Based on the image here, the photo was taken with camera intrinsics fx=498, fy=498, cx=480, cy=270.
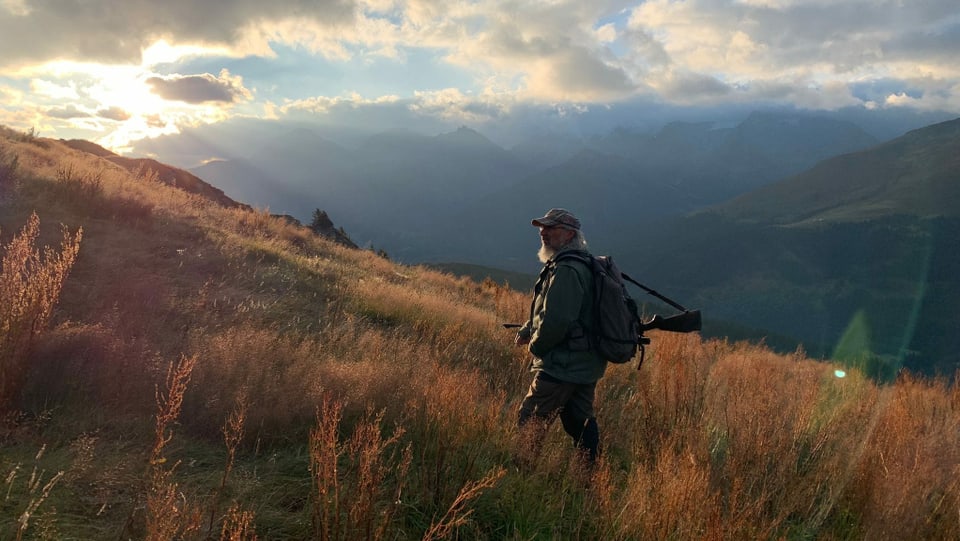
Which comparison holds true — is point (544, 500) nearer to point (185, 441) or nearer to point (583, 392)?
point (583, 392)

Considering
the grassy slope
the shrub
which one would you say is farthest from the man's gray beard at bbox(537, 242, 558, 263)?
the shrub

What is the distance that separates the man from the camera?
372 cm

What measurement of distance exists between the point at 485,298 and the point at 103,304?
36.2 feet

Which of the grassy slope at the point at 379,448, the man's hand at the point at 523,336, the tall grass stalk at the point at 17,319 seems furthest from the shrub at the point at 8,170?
the man's hand at the point at 523,336

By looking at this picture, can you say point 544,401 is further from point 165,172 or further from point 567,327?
point 165,172

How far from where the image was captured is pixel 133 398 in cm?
340

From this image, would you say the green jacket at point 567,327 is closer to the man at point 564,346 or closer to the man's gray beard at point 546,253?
the man at point 564,346

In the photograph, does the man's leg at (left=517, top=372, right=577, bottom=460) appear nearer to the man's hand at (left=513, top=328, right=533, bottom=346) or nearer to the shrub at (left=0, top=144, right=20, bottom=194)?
the man's hand at (left=513, top=328, right=533, bottom=346)

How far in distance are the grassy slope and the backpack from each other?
0.73 metres

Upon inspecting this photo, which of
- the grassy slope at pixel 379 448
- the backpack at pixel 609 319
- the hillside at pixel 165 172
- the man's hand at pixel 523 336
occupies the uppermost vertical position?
the hillside at pixel 165 172

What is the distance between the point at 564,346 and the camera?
3.89m

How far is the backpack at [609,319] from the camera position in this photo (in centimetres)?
378

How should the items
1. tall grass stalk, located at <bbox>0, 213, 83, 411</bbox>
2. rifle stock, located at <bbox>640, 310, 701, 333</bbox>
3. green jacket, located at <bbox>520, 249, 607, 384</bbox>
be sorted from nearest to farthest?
tall grass stalk, located at <bbox>0, 213, 83, 411</bbox>, green jacket, located at <bbox>520, 249, 607, 384</bbox>, rifle stock, located at <bbox>640, 310, 701, 333</bbox>

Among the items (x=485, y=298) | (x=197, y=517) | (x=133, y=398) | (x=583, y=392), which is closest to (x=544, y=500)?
(x=583, y=392)
